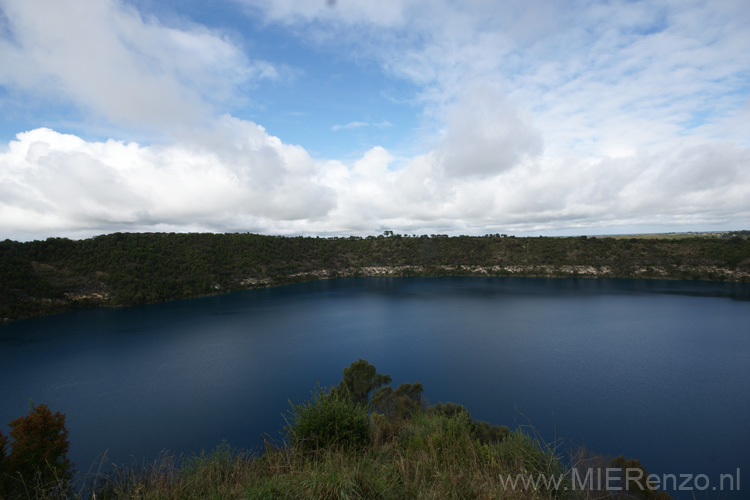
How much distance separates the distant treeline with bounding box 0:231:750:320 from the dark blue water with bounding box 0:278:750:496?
8.00 meters

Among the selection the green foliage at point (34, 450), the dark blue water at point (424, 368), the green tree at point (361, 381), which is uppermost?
the green foliage at point (34, 450)

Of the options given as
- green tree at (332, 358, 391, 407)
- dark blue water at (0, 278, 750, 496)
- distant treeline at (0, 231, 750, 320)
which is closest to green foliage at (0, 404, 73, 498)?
dark blue water at (0, 278, 750, 496)

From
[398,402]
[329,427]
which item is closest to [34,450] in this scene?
[329,427]

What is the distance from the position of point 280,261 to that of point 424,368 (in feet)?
253

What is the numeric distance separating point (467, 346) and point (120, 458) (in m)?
29.6

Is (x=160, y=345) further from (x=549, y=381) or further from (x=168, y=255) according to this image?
(x=168, y=255)

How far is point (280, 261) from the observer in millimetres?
98625

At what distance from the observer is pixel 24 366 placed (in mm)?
32125

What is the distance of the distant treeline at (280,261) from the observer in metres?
61.3

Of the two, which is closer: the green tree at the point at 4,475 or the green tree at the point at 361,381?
the green tree at the point at 4,475

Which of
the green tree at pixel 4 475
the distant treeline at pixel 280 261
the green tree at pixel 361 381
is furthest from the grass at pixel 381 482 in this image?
the distant treeline at pixel 280 261

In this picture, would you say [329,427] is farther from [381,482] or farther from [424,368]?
[424,368]

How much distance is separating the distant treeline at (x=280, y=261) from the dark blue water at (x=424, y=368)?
8003mm

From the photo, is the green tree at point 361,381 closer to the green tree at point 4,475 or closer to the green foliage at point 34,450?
the green foliage at point 34,450
